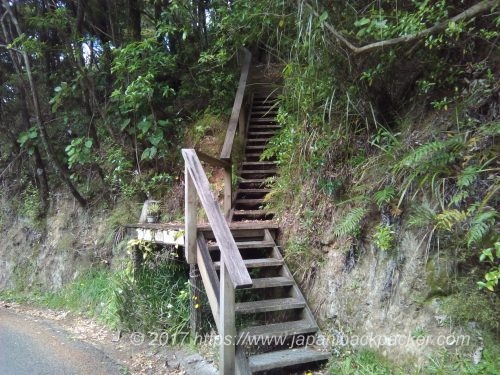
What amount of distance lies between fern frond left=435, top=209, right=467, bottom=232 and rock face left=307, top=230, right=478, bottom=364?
1.00 feet

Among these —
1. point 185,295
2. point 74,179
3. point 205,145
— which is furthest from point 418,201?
point 74,179

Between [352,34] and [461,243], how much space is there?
1960 mm

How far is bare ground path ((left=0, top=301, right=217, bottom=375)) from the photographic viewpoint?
3918 mm

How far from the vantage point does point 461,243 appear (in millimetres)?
2650

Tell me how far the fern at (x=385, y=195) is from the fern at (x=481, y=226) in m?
0.73

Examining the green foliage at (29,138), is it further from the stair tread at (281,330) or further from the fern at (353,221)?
the fern at (353,221)

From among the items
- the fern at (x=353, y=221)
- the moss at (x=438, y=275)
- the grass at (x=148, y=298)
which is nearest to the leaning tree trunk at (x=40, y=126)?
the grass at (x=148, y=298)

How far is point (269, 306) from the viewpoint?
3754 mm

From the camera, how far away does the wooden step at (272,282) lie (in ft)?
12.8

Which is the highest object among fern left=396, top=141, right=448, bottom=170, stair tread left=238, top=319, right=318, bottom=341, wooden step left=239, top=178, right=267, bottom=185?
wooden step left=239, top=178, right=267, bottom=185

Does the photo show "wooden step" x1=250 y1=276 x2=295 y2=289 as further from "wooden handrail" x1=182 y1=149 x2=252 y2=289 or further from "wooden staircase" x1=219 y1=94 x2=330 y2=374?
"wooden handrail" x1=182 y1=149 x2=252 y2=289

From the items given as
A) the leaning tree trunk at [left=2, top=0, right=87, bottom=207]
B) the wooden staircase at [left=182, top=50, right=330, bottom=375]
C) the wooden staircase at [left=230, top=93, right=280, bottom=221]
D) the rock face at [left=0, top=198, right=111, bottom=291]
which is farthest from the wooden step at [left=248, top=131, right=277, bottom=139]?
the leaning tree trunk at [left=2, top=0, right=87, bottom=207]

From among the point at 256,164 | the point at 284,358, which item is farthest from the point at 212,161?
the point at 284,358

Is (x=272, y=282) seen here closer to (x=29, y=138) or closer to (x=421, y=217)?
(x=421, y=217)
